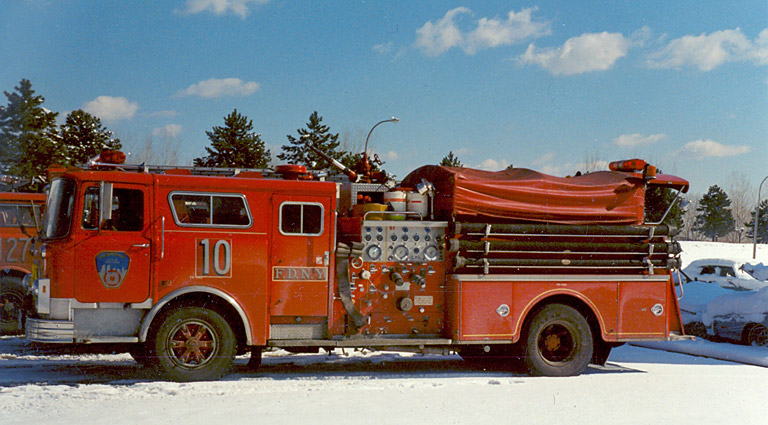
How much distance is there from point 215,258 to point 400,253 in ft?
8.06

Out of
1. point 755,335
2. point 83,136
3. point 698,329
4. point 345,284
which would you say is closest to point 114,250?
point 345,284

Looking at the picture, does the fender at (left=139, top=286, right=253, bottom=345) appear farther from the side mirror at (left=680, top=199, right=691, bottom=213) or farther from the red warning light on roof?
the side mirror at (left=680, top=199, right=691, bottom=213)

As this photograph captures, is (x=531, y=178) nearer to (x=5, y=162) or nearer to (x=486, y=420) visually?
(x=486, y=420)

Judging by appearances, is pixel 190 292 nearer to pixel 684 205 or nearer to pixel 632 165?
pixel 632 165

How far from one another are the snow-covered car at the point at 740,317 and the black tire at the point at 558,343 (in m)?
5.22

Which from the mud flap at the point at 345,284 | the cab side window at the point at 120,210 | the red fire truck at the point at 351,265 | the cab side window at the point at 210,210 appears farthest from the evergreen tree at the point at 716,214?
the cab side window at the point at 120,210

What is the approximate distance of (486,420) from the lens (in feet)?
22.5

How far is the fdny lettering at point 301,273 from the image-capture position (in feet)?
29.1

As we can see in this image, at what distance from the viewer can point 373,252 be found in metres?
9.20

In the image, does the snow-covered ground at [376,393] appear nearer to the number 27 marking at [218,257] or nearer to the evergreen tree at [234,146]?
the number 27 marking at [218,257]

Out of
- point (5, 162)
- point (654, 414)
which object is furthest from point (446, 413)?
point (5, 162)

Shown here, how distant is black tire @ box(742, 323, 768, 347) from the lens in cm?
1303

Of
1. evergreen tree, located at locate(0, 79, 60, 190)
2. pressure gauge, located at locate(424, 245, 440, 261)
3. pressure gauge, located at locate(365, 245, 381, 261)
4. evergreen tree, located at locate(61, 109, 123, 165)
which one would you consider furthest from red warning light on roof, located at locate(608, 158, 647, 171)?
evergreen tree, located at locate(61, 109, 123, 165)

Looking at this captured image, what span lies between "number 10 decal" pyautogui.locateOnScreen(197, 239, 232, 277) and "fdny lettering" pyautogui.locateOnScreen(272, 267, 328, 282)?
2.00 feet
